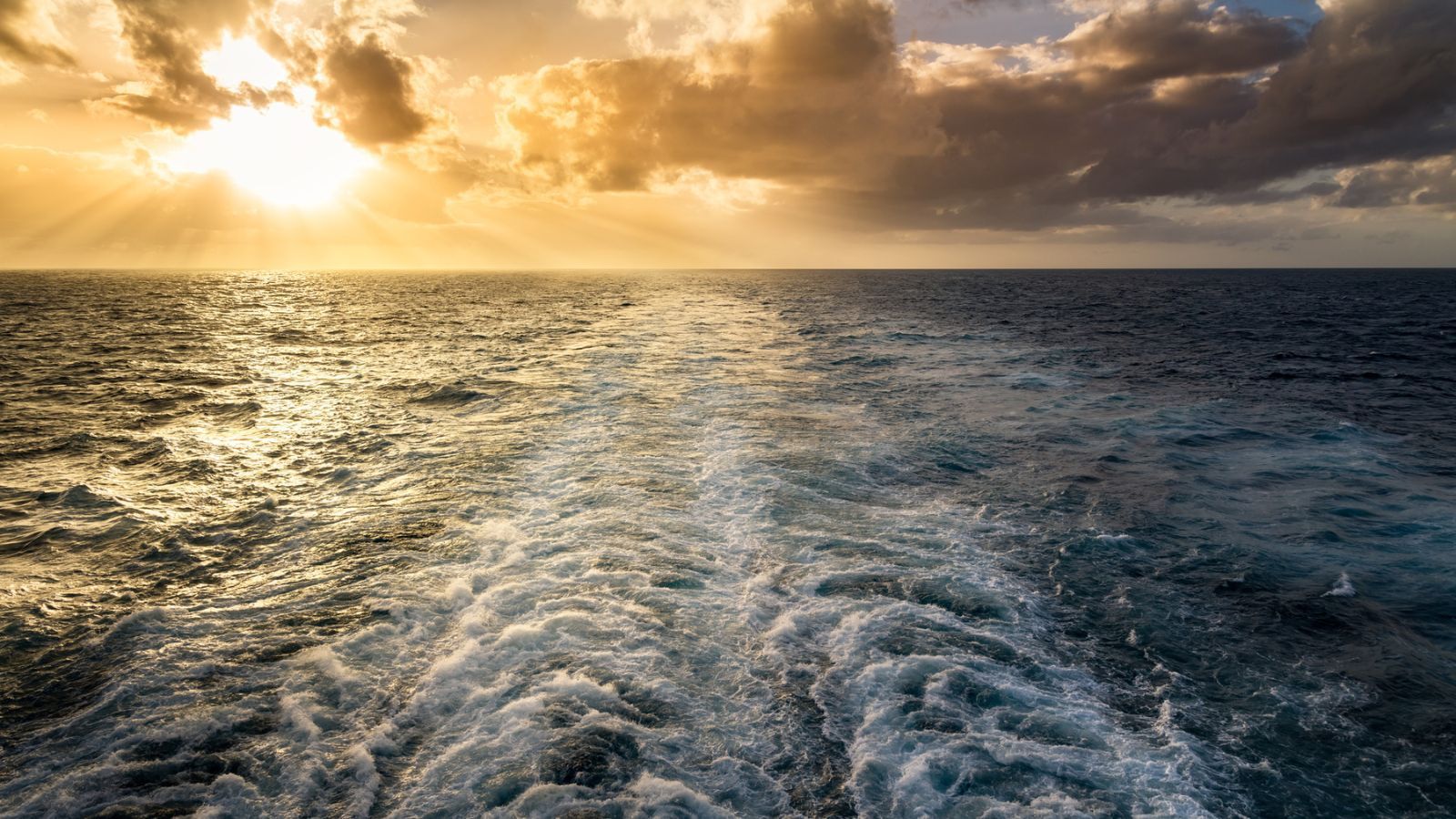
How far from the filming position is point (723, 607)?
9.28 meters

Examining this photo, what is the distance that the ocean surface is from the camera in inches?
241

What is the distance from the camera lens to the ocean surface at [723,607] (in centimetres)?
613

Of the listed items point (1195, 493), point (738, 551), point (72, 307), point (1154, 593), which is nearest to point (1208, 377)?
point (1195, 493)

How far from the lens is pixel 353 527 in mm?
11914

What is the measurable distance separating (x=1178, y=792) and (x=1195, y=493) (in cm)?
1051

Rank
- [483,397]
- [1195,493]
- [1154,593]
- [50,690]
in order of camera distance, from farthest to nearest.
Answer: [483,397]
[1195,493]
[1154,593]
[50,690]

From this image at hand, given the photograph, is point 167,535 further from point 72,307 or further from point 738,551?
point 72,307

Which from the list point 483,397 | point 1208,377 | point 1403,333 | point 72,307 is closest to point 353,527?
point 483,397

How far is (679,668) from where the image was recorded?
7770 millimetres

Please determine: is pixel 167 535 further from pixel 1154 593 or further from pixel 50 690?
pixel 1154 593

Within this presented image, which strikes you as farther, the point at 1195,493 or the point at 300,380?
the point at 300,380

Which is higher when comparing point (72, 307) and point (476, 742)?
point (72, 307)

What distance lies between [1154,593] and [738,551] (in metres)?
6.60

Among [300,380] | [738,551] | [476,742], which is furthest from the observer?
[300,380]
